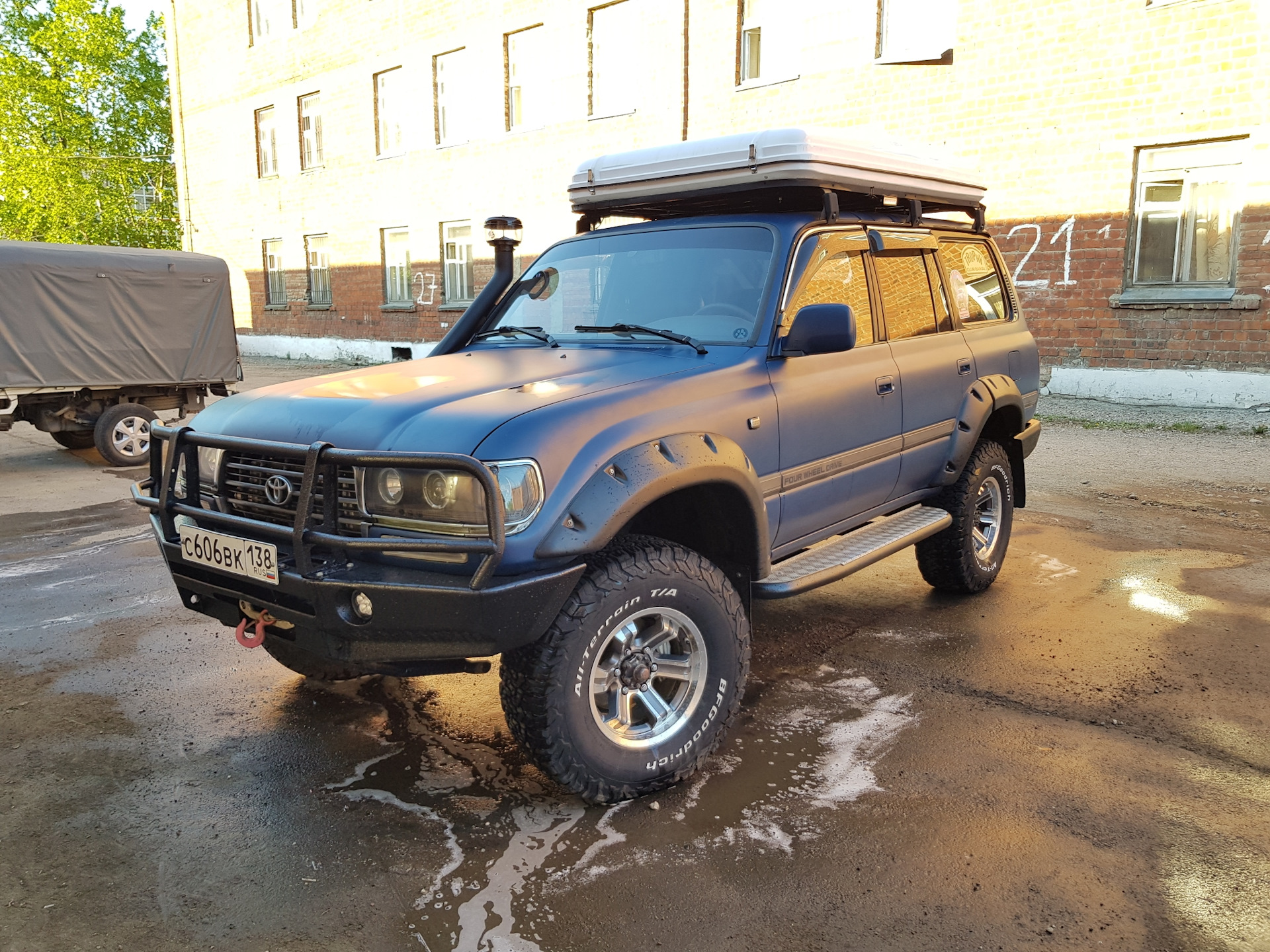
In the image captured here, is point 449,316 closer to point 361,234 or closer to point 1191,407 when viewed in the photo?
point 361,234

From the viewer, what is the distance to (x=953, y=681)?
4.11 m

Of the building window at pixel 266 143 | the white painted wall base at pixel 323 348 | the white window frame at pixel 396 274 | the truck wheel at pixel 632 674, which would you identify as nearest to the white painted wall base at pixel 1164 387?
the truck wheel at pixel 632 674

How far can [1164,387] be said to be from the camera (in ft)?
37.1

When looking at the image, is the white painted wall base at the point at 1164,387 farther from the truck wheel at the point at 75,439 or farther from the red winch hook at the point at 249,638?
the truck wheel at the point at 75,439

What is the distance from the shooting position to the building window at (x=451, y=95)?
19.5 metres

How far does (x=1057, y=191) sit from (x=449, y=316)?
39.8ft

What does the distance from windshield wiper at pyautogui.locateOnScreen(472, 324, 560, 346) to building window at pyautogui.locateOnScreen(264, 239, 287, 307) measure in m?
22.6

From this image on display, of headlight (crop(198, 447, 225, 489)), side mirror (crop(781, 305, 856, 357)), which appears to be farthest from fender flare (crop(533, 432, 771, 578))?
headlight (crop(198, 447, 225, 489))

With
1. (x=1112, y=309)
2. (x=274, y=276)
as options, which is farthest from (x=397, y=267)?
(x=1112, y=309)

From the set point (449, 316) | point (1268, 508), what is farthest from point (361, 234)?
point (1268, 508)

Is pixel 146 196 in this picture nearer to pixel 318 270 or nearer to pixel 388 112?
pixel 318 270

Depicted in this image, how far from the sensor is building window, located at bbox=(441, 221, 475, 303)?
1961cm

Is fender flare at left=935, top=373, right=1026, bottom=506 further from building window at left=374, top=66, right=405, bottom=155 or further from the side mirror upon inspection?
building window at left=374, top=66, right=405, bottom=155

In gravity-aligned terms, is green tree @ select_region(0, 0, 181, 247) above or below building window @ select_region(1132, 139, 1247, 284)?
above
